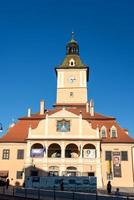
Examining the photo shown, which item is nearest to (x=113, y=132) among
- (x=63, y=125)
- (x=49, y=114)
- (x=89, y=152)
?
(x=89, y=152)

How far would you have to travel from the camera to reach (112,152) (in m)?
55.7

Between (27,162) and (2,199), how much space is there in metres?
26.8

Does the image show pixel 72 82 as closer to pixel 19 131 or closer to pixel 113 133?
pixel 19 131

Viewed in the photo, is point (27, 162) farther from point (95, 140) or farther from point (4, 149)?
point (95, 140)

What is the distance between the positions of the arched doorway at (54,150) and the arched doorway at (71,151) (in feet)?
4.61

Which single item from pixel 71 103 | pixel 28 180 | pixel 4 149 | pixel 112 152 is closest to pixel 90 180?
pixel 28 180

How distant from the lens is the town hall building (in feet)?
177

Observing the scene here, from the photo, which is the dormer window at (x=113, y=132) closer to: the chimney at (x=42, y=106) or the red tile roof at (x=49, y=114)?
the red tile roof at (x=49, y=114)

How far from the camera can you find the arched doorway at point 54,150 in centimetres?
5694

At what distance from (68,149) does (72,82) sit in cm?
2170

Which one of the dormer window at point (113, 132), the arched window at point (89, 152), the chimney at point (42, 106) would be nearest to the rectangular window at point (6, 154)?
the chimney at point (42, 106)

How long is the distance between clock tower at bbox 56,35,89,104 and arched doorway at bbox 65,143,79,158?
17608mm

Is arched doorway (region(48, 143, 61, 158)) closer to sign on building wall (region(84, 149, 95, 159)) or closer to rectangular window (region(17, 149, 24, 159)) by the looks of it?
rectangular window (region(17, 149, 24, 159))

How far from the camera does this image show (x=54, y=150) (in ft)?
188
